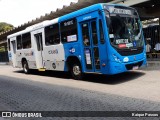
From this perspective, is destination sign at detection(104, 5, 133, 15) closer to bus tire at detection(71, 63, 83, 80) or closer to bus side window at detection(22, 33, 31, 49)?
bus tire at detection(71, 63, 83, 80)

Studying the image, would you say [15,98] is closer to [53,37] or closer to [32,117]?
[32,117]

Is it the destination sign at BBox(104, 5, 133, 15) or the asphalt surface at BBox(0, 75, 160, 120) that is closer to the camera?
the asphalt surface at BBox(0, 75, 160, 120)

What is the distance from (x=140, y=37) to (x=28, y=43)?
8.27 m

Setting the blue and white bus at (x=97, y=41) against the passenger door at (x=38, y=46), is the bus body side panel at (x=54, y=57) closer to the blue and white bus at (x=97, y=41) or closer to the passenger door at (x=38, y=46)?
the blue and white bus at (x=97, y=41)

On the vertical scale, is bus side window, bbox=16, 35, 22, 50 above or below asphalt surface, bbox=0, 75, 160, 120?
above

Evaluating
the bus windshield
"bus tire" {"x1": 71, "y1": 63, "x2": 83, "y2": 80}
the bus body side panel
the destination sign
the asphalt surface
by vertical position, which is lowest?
the asphalt surface

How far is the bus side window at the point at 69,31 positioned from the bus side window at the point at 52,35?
0.53 m

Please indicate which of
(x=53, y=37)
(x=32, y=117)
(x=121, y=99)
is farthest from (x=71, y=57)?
(x=32, y=117)

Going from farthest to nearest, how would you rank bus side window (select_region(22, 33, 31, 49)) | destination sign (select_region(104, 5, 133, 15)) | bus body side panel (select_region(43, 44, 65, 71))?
bus side window (select_region(22, 33, 31, 49)) → bus body side panel (select_region(43, 44, 65, 71)) → destination sign (select_region(104, 5, 133, 15))

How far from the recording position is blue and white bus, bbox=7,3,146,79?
10.5 metres

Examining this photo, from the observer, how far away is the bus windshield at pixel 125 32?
10633 mm

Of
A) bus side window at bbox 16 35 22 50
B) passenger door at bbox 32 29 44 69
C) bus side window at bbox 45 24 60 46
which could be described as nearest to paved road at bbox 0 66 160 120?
bus side window at bbox 45 24 60 46

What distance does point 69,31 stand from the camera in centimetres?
1266

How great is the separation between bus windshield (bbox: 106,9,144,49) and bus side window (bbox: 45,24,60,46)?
378 cm
